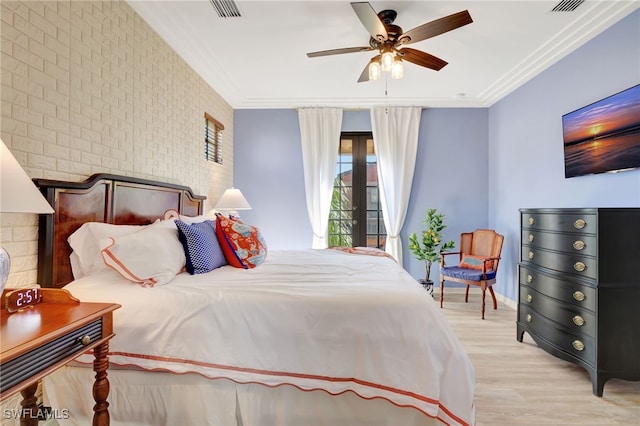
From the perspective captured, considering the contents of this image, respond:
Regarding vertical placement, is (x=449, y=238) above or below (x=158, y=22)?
below

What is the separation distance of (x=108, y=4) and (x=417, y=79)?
9.95 feet

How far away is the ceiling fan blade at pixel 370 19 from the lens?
190cm

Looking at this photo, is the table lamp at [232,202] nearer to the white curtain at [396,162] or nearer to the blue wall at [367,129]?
the blue wall at [367,129]

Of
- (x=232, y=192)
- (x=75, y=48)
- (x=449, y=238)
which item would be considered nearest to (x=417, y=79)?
(x=449, y=238)

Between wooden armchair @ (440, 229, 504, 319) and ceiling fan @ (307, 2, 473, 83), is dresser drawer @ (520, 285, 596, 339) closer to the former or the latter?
wooden armchair @ (440, 229, 504, 319)

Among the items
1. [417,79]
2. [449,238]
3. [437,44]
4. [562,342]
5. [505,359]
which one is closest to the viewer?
[562,342]

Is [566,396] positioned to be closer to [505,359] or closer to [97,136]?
[505,359]

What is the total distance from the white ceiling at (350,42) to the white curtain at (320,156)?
1.16 feet

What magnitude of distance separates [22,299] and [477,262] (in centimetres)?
442

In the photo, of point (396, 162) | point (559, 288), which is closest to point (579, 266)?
point (559, 288)

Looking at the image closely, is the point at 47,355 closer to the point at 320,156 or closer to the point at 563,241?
the point at 563,241

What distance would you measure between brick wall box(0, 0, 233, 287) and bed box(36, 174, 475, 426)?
0.64ft

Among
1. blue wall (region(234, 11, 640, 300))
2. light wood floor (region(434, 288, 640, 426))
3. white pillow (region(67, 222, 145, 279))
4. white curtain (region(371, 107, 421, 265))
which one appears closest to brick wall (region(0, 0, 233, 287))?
white pillow (region(67, 222, 145, 279))

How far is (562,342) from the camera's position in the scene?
223cm
